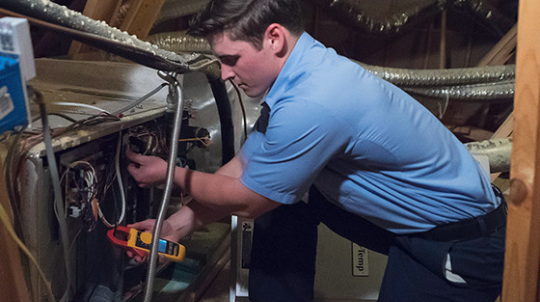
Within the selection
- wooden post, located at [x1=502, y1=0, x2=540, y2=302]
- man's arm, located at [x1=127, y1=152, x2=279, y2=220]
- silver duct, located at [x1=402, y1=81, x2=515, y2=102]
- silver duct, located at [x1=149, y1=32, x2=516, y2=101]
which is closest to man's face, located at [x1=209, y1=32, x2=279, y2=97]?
man's arm, located at [x1=127, y1=152, x2=279, y2=220]

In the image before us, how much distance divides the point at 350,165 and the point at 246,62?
0.32 metres

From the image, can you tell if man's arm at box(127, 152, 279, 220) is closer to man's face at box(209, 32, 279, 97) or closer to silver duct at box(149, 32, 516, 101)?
man's face at box(209, 32, 279, 97)

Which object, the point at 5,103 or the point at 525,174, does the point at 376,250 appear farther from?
the point at 5,103

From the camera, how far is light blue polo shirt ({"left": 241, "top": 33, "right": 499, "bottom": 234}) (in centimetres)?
89

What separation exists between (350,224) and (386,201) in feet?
0.71

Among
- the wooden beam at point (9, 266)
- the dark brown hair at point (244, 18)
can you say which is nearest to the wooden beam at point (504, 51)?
the dark brown hair at point (244, 18)

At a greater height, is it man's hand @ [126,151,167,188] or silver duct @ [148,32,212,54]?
silver duct @ [148,32,212,54]

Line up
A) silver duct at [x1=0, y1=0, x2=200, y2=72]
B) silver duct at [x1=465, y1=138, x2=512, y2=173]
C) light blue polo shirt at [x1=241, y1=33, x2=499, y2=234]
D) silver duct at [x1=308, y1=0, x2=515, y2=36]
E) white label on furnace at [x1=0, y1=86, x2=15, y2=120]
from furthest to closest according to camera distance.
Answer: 1. silver duct at [x1=308, y1=0, x2=515, y2=36]
2. silver duct at [x1=465, y1=138, x2=512, y2=173]
3. light blue polo shirt at [x1=241, y1=33, x2=499, y2=234]
4. silver duct at [x1=0, y1=0, x2=200, y2=72]
5. white label on furnace at [x1=0, y1=86, x2=15, y2=120]

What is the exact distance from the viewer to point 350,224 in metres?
1.25

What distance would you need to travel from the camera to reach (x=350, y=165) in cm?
104

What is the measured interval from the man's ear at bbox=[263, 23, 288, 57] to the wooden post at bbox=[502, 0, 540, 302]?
0.46 meters

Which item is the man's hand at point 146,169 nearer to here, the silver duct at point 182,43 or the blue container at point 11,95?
the blue container at point 11,95

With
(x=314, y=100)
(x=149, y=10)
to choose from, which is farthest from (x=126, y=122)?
(x=149, y=10)

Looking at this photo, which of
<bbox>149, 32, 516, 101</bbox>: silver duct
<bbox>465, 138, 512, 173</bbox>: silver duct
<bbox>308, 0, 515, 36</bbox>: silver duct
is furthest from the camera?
<bbox>308, 0, 515, 36</bbox>: silver duct
